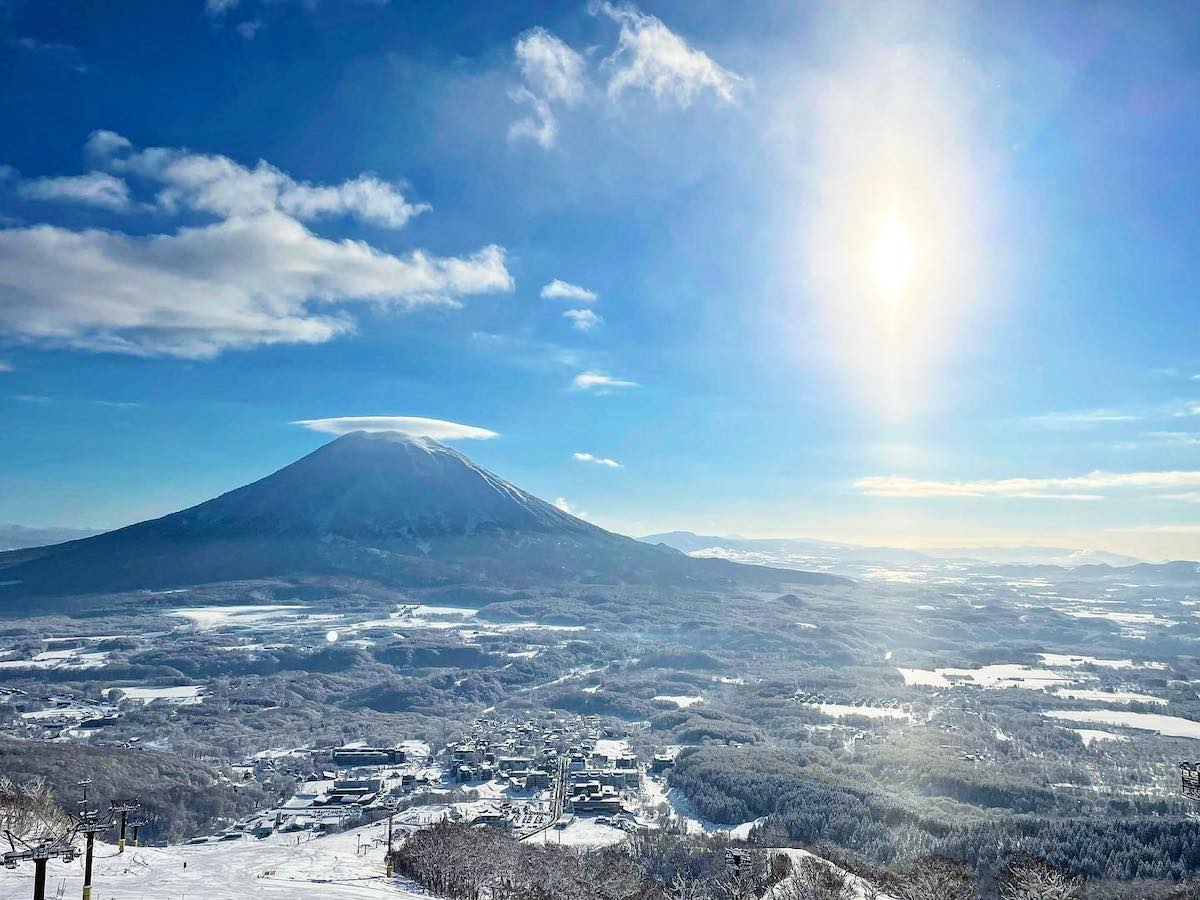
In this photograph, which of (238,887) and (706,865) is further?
(706,865)

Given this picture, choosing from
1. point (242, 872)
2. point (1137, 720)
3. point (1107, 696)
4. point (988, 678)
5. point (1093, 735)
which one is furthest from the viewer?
point (988, 678)

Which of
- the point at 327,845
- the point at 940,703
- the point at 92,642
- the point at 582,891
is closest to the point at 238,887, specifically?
the point at 582,891

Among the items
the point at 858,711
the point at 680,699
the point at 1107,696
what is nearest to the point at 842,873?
the point at 858,711

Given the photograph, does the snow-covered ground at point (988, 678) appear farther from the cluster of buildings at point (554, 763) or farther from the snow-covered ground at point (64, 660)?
the snow-covered ground at point (64, 660)

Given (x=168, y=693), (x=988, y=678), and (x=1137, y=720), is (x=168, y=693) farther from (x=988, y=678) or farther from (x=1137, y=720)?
(x=988, y=678)

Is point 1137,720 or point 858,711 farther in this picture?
point 858,711

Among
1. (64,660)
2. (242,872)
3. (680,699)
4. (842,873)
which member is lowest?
(680,699)

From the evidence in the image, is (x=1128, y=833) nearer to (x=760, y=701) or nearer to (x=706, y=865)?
(x=706, y=865)

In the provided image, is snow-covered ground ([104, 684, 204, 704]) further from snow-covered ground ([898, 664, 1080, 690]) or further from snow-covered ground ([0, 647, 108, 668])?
snow-covered ground ([898, 664, 1080, 690])
